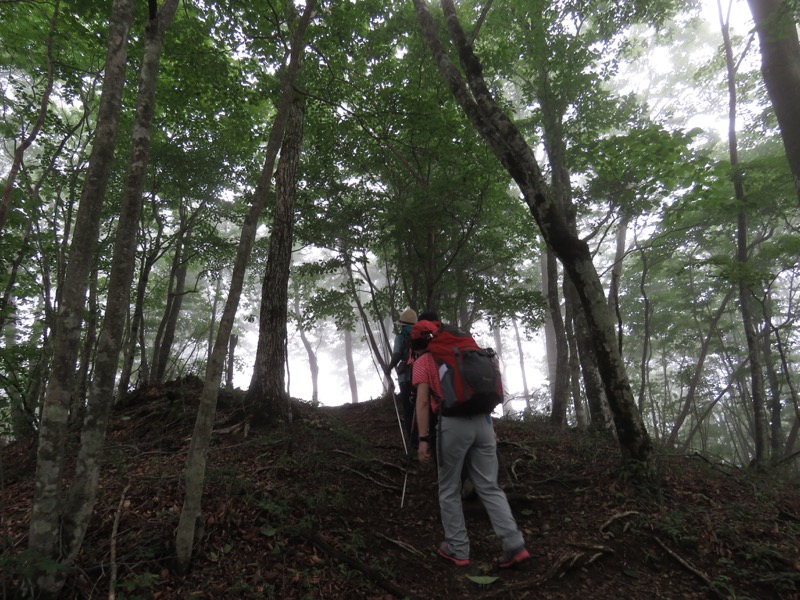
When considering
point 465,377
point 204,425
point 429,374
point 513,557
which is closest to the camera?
point 204,425

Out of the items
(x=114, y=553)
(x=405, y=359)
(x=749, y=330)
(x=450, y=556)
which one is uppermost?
(x=749, y=330)

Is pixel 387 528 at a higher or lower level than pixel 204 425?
lower

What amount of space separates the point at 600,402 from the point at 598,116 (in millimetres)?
6433

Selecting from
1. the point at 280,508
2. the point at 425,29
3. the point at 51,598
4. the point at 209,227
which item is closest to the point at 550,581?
the point at 280,508

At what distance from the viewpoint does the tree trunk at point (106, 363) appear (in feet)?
8.70

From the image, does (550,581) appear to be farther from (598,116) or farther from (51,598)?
(598,116)

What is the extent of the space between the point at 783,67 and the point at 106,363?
9.42 metres

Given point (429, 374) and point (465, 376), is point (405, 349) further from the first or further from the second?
point (465, 376)

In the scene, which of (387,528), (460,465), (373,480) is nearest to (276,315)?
(373,480)

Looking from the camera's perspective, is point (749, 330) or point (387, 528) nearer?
point (387, 528)

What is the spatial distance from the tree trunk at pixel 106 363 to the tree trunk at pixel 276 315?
3359 millimetres

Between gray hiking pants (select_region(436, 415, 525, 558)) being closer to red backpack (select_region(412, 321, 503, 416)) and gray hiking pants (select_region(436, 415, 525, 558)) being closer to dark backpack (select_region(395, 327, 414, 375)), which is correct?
red backpack (select_region(412, 321, 503, 416))

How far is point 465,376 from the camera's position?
3.60 meters

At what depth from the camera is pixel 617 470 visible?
4.71 meters
